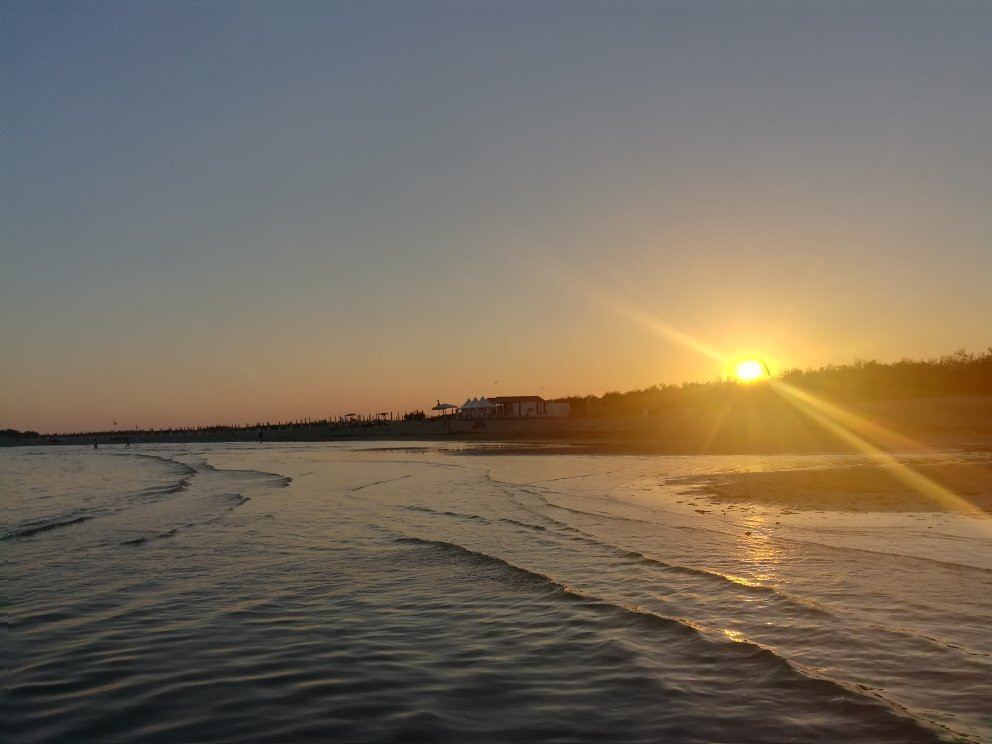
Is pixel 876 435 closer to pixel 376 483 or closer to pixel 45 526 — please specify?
pixel 376 483

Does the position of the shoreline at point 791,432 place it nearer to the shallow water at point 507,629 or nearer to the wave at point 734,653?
the shallow water at point 507,629

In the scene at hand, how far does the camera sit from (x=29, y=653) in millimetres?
8758

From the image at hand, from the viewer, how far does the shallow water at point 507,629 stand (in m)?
6.47

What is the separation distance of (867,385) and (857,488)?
153 ft

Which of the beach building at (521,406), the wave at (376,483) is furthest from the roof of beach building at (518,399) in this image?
the wave at (376,483)

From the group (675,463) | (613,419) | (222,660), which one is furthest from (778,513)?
(613,419)

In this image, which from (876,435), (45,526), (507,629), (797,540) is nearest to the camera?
(507,629)

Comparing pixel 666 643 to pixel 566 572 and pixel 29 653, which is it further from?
pixel 29 653

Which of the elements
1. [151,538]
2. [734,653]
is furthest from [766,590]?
[151,538]

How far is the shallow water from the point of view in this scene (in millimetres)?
6469

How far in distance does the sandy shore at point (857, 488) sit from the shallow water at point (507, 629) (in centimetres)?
214

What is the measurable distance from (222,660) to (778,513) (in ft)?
49.2

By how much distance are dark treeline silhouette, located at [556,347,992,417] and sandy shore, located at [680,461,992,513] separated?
3330 centimetres

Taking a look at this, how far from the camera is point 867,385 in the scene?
65.1 metres
